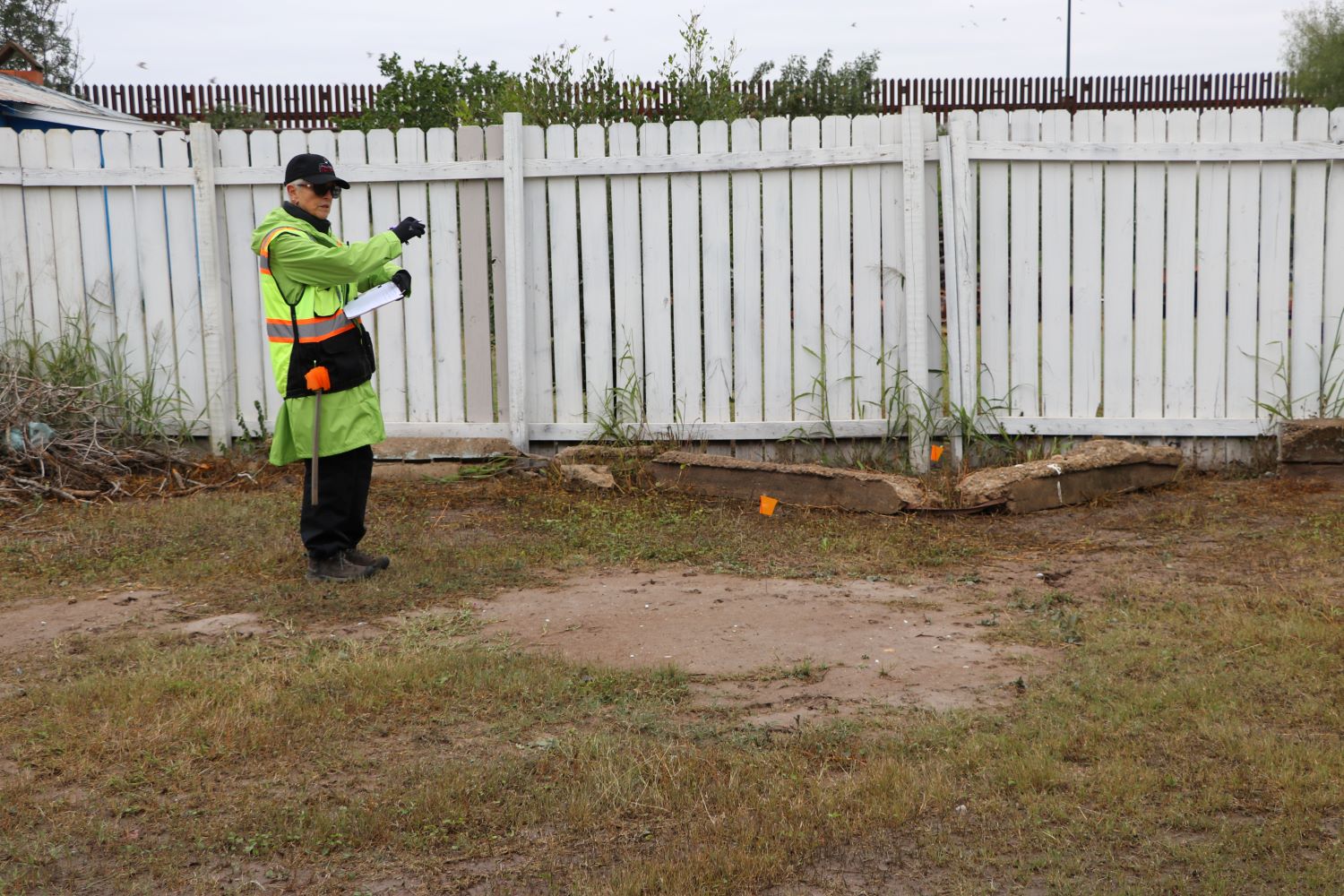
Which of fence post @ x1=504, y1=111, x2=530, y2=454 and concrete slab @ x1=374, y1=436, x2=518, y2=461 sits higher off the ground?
fence post @ x1=504, y1=111, x2=530, y2=454

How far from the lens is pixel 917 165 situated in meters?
7.28

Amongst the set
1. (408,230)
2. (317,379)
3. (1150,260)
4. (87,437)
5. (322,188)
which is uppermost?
(322,188)

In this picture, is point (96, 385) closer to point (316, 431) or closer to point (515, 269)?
point (515, 269)

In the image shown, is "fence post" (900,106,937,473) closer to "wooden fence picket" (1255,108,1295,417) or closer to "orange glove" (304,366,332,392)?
"wooden fence picket" (1255,108,1295,417)

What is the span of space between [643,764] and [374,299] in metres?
2.72

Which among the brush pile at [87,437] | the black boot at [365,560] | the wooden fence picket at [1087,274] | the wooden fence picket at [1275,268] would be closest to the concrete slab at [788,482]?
the wooden fence picket at [1087,274]

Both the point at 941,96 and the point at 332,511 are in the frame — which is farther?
the point at 941,96

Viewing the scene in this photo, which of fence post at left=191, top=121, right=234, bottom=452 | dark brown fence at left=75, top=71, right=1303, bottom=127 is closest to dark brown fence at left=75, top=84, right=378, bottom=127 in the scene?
dark brown fence at left=75, top=71, right=1303, bottom=127

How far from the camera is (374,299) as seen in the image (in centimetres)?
545

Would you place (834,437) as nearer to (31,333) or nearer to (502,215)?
(502,215)

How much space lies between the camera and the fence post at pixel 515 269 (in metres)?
7.56

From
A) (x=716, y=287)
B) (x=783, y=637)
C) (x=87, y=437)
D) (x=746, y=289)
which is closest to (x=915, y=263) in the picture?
(x=746, y=289)

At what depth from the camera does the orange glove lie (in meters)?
5.39

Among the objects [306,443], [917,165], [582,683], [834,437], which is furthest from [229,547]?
[917,165]
